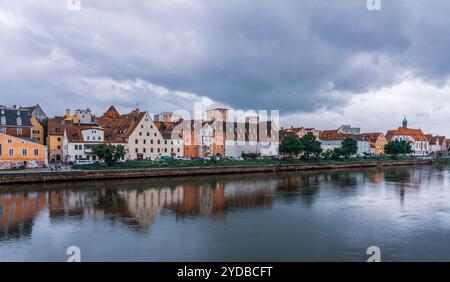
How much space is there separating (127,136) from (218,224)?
1161 inches

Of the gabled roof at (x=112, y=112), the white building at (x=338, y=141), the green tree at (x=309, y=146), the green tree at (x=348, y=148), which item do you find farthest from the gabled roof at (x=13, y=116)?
the white building at (x=338, y=141)

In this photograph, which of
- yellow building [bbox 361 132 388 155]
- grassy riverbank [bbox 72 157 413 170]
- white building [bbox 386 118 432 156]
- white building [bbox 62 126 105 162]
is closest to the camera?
grassy riverbank [bbox 72 157 413 170]

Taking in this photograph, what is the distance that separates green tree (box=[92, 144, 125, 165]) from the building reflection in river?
4409 mm

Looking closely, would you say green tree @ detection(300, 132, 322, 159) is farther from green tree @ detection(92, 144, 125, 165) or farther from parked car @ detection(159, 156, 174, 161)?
green tree @ detection(92, 144, 125, 165)

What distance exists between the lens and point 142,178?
36.5 meters

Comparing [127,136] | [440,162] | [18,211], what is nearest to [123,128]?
[127,136]

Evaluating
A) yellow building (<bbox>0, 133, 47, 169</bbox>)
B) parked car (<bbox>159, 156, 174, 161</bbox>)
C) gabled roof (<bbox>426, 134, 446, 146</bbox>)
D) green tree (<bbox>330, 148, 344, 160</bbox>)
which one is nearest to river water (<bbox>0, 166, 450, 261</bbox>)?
yellow building (<bbox>0, 133, 47, 169</bbox>)

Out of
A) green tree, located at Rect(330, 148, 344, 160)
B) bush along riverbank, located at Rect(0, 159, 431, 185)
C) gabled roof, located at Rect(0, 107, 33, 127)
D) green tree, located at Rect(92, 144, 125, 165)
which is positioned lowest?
bush along riverbank, located at Rect(0, 159, 431, 185)

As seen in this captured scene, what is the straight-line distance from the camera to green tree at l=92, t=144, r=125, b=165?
36156 mm

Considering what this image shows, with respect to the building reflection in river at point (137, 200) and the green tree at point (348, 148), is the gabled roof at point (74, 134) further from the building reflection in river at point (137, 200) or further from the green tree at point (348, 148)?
the green tree at point (348, 148)

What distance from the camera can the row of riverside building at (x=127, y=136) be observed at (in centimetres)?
3666
